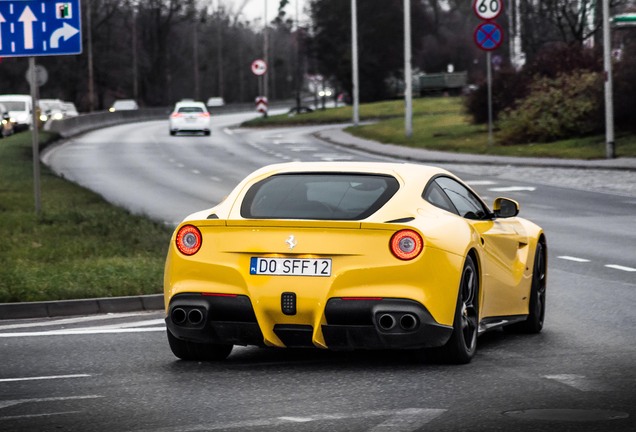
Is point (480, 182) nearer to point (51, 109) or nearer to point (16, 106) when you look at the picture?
point (16, 106)

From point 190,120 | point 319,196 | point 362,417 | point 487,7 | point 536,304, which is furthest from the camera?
point 190,120

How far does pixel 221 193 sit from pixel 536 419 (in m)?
24.4

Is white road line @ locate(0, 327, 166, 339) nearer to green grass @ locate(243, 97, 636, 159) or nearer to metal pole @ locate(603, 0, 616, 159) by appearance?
metal pole @ locate(603, 0, 616, 159)

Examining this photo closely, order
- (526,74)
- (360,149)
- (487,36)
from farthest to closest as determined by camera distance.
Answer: (526,74), (360,149), (487,36)

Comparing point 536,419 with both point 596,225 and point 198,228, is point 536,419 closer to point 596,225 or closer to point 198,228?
point 198,228

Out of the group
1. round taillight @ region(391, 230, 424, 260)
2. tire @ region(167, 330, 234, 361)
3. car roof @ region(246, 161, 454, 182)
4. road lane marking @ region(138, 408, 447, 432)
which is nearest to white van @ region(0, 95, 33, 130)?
car roof @ region(246, 161, 454, 182)

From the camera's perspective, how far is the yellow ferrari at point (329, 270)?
925 cm

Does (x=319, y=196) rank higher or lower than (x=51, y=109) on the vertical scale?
higher

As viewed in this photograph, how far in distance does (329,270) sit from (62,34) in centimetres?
1342

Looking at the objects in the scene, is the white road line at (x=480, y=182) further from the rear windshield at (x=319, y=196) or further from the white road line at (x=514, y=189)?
the rear windshield at (x=319, y=196)

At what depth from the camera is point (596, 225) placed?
22.7 m

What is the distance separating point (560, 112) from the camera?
4722 centimetres

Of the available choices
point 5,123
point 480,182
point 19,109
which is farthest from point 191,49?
point 480,182

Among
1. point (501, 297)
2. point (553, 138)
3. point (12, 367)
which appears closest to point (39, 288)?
point (12, 367)
